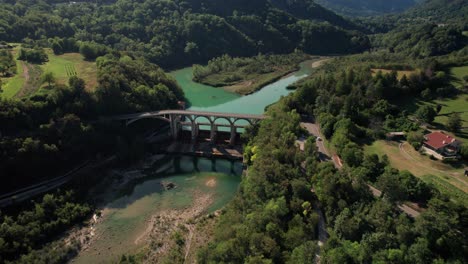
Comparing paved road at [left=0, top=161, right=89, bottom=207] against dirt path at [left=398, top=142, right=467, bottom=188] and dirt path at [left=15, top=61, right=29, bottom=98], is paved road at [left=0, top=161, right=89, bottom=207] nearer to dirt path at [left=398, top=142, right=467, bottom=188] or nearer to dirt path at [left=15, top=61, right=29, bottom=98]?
dirt path at [left=15, top=61, right=29, bottom=98]

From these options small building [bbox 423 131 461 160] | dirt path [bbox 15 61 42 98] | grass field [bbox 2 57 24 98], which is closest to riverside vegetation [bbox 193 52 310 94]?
dirt path [bbox 15 61 42 98]

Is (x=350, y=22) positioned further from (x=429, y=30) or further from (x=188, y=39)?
(x=188, y=39)

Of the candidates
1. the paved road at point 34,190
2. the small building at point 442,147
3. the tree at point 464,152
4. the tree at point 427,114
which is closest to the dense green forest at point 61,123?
the paved road at point 34,190

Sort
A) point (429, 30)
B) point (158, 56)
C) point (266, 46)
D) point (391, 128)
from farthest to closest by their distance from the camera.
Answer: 1. point (266, 46)
2. point (429, 30)
3. point (158, 56)
4. point (391, 128)

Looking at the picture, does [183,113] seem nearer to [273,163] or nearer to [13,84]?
[273,163]

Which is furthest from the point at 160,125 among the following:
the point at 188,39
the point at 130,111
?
the point at 188,39

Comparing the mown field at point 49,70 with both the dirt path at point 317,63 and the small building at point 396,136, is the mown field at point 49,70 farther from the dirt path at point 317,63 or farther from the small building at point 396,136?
the dirt path at point 317,63
